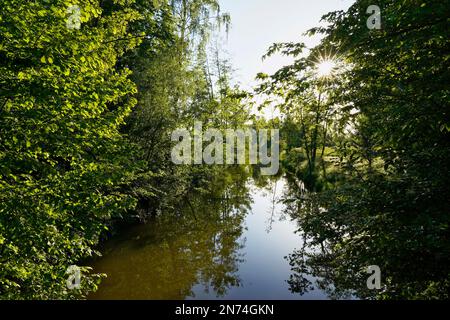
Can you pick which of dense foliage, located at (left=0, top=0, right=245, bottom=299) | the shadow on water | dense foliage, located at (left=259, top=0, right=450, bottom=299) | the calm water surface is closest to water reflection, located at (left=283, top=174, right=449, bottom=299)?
dense foliage, located at (left=259, top=0, right=450, bottom=299)

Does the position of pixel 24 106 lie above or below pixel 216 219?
above

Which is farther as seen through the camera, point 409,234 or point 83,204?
point 83,204

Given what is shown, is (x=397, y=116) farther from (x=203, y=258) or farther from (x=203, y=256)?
(x=203, y=256)

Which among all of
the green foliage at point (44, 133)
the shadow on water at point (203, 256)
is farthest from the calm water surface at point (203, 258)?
the green foliage at point (44, 133)

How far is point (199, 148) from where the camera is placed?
20828 millimetres

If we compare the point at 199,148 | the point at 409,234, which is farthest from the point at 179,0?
the point at 409,234

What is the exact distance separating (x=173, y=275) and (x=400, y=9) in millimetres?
12024

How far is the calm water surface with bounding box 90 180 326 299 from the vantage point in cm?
1133

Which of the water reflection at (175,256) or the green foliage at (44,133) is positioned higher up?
the green foliage at (44,133)

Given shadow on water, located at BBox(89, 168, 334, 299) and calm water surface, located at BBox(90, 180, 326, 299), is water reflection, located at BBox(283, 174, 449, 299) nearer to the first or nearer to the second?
shadow on water, located at BBox(89, 168, 334, 299)

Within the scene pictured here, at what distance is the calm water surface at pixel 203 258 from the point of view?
1133 cm

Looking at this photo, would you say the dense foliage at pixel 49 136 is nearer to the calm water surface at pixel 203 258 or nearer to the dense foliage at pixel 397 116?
the dense foliage at pixel 397 116

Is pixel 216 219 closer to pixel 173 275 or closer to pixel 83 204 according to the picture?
pixel 173 275

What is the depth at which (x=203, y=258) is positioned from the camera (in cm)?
1444
